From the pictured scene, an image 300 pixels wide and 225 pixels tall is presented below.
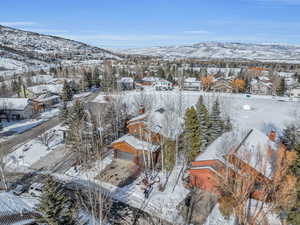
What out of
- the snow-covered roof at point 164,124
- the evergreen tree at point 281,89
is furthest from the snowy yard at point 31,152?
the evergreen tree at point 281,89

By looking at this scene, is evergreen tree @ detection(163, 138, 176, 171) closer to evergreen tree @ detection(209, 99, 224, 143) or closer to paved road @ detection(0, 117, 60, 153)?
evergreen tree @ detection(209, 99, 224, 143)

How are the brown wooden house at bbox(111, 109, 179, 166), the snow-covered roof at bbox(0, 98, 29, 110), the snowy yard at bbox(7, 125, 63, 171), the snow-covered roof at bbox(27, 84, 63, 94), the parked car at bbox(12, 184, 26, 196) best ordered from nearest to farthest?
the parked car at bbox(12, 184, 26, 196) → the brown wooden house at bbox(111, 109, 179, 166) → the snowy yard at bbox(7, 125, 63, 171) → the snow-covered roof at bbox(0, 98, 29, 110) → the snow-covered roof at bbox(27, 84, 63, 94)

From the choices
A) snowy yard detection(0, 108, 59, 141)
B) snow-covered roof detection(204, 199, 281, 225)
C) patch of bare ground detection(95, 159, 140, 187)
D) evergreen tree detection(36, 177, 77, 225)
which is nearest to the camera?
evergreen tree detection(36, 177, 77, 225)

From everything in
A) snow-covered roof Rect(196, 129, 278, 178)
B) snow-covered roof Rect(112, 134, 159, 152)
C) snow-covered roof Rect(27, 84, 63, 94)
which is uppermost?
snow-covered roof Rect(27, 84, 63, 94)

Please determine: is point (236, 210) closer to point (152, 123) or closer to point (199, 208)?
point (199, 208)

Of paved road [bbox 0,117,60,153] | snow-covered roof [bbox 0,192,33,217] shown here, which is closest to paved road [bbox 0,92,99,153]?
paved road [bbox 0,117,60,153]

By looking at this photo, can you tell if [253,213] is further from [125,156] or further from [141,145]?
[125,156]
